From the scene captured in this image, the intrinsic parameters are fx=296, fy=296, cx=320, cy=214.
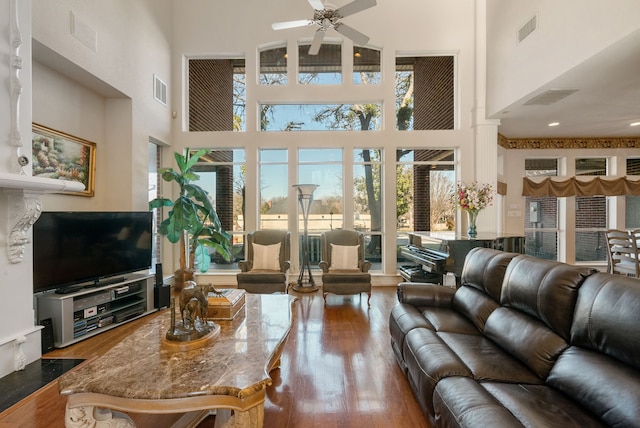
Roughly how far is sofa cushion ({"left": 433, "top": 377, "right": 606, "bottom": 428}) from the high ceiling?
12.4 ft

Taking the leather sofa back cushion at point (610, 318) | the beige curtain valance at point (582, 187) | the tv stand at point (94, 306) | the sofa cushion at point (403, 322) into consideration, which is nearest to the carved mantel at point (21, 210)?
the tv stand at point (94, 306)

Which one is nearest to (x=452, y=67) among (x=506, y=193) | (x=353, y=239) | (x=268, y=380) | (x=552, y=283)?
(x=506, y=193)

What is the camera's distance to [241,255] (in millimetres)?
6062

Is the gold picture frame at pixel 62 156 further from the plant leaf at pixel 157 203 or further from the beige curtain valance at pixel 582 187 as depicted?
the beige curtain valance at pixel 582 187

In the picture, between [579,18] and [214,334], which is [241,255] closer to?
[214,334]

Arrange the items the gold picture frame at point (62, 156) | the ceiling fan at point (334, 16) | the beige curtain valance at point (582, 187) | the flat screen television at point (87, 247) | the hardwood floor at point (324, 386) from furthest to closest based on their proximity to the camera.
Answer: the beige curtain valance at point (582, 187)
the ceiling fan at point (334, 16)
the gold picture frame at point (62, 156)
the flat screen television at point (87, 247)
the hardwood floor at point (324, 386)

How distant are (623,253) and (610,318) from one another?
466cm

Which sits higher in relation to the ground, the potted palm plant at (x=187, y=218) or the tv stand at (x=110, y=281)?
the potted palm plant at (x=187, y=218)

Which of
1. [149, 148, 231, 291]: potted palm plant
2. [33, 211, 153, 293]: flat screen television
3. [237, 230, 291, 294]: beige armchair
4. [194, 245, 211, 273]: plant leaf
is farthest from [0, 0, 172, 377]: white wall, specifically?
[237, 230, 291, 294]: beige armchair

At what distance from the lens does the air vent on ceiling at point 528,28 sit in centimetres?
438

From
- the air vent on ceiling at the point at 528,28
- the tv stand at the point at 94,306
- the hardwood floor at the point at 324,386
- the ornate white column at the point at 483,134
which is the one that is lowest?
the hardwood floor at the point at 324,386

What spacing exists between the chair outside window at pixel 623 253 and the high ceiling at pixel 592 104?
219cm

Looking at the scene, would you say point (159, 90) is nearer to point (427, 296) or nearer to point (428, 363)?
point (427, 296)

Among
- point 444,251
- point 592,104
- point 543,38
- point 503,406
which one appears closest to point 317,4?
point 543,38
